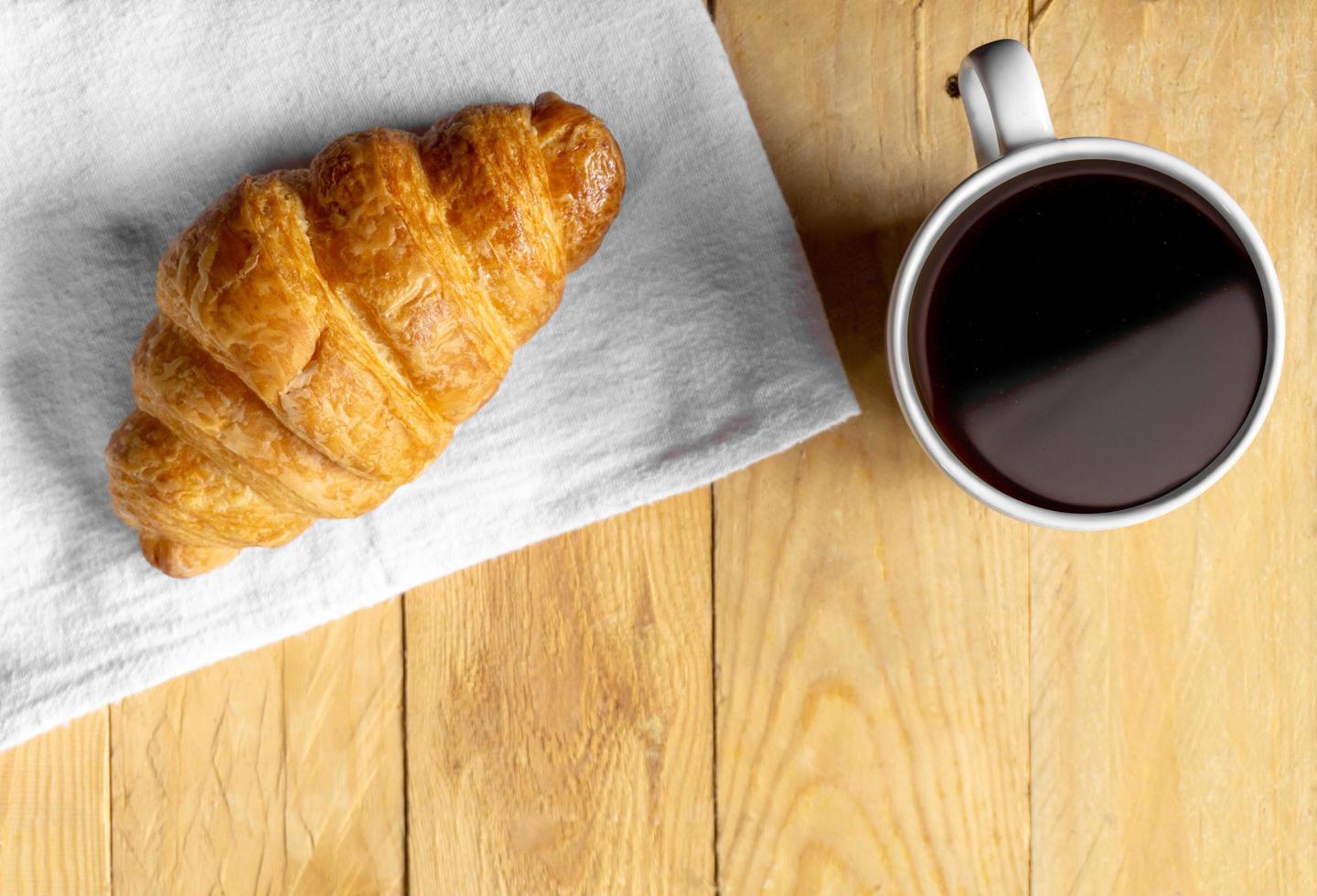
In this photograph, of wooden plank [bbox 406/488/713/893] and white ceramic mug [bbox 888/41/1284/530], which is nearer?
white ceramic mug [bbox 888/41/1284/530]

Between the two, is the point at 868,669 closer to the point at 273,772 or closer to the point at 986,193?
the point at 986,193

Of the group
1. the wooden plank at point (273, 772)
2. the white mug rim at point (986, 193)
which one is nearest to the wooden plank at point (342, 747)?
the wooden plank at point (273, 772)

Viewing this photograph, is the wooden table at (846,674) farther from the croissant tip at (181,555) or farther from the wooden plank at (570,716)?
the croissant tip at (181,555)

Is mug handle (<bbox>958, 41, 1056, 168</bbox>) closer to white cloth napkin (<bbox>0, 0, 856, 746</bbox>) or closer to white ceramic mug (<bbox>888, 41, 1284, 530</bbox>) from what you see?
white ceramic mug (<bbox>888, 41, 1284, 530</bbox>)

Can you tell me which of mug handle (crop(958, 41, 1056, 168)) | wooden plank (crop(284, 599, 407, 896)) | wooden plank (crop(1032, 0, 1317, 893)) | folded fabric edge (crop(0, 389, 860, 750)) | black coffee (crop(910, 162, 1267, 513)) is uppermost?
mug handle (crop(958, 41, 1056, 168))

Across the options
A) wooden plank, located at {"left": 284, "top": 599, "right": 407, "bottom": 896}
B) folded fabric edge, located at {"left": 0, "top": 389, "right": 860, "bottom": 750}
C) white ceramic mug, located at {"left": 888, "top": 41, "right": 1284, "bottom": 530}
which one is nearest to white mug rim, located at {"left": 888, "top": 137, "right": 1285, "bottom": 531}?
white ceramic mug, located at {"left": 888, "top": 41, "right": 1284, "bottom": 530}
